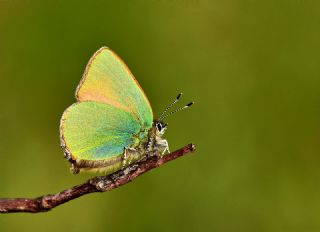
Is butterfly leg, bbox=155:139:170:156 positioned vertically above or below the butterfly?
below

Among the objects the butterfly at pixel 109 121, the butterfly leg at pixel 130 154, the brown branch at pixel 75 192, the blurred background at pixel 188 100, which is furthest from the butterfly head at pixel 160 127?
the blurred background at pixel 188 100

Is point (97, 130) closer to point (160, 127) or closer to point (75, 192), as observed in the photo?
point (160, 127)

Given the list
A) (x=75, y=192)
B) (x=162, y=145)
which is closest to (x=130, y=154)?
(x=162, y=145)

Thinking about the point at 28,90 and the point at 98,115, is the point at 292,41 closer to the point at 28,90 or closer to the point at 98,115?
the point at 28,90

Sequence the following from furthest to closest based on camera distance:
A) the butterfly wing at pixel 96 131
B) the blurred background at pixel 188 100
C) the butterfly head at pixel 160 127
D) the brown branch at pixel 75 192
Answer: the blurred background at pixel 188 100 < the butterfly head at pixel 160 127 < the butterfly wing at pixel 96 131 < the brown branch at pixel 75 192

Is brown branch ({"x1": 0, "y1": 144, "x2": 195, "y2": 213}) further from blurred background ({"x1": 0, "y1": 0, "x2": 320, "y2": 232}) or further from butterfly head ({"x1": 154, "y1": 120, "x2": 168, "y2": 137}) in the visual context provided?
blurred background ({"x1": 0, "y1": 0, "x2": 320, "y2": 232})

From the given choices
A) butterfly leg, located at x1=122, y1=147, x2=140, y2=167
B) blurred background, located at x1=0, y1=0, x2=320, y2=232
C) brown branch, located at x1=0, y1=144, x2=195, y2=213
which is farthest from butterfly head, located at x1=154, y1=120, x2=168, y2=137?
blurred background, located at x1=0, y1=0, x2=320, y2=232

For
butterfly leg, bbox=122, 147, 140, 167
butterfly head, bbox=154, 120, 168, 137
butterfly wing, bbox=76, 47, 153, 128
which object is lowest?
butterfly leg, bbox=122, 147, 140, 167

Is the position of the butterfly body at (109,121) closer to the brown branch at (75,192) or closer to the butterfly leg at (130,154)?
the butterfly leg at (130,154)
